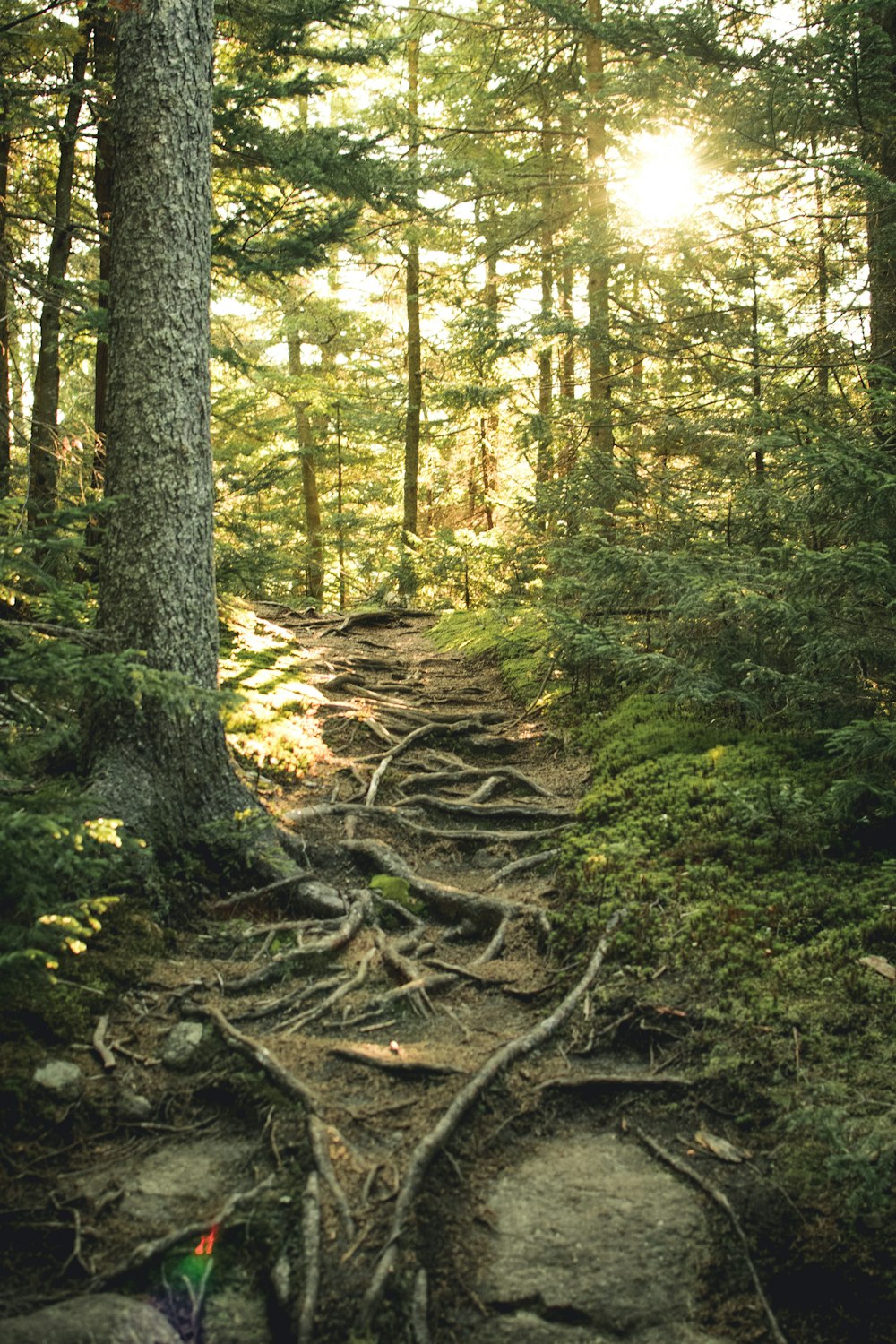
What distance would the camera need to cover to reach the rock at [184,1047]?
395 cm

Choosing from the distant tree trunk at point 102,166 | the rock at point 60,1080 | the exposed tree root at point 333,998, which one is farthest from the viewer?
the distant tree trunk at point 102,166

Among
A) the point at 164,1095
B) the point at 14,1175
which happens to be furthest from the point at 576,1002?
the point at 14,1175

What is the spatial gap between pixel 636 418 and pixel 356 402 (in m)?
11.3

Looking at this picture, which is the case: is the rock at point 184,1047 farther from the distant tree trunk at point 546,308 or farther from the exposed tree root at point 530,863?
the distant tree trunk at point 546,308

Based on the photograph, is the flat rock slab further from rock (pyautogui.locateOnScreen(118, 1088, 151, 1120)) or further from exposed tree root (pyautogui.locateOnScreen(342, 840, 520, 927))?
exposed tree root (pyautogui.locateOnScreen(342, 840, 520, 927))

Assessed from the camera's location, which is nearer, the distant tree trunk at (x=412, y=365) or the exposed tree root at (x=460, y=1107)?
the exposed tree root at (x=460, y=1107)

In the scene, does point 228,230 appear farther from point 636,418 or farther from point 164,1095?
point 164,1095

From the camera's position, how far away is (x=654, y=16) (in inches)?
325

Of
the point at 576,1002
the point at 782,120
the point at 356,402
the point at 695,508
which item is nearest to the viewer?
the point at 576,1002

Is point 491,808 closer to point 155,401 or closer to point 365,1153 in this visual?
point 365,1153

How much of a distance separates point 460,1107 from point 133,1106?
1.46 meters

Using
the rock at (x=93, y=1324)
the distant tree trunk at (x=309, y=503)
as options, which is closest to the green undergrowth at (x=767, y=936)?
the rock at (x=93, y=1324)

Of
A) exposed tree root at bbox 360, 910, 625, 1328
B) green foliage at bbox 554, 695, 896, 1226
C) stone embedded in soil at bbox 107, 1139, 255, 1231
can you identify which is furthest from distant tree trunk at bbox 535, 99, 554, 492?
stone embedded in soil at bbox 107, 1139, 255, 1231

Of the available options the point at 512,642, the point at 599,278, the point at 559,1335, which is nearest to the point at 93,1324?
the point at 559,1335
